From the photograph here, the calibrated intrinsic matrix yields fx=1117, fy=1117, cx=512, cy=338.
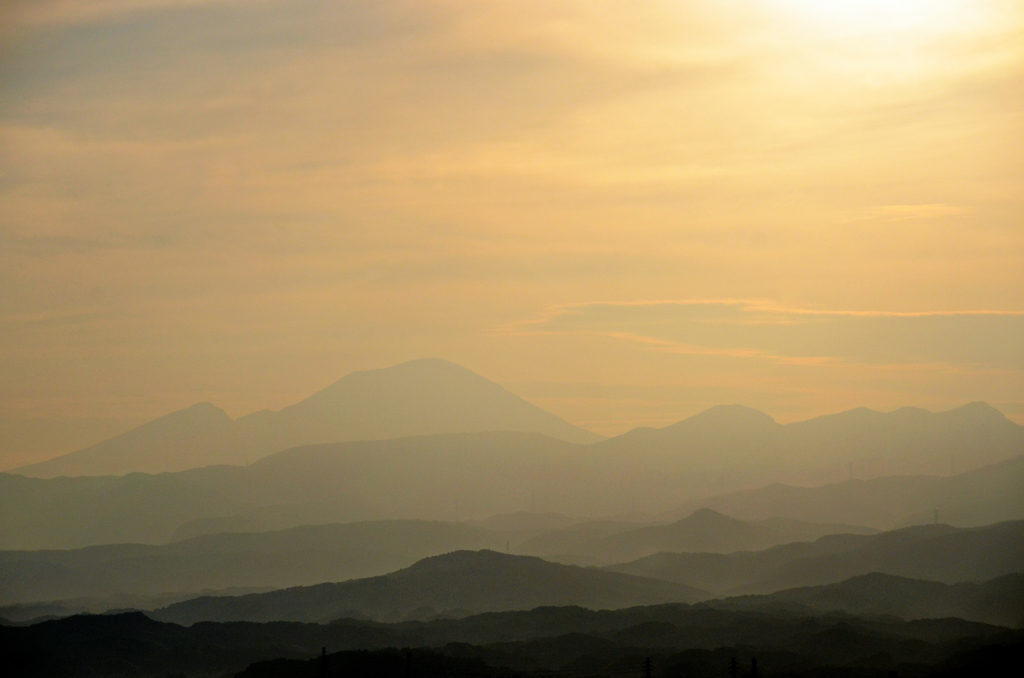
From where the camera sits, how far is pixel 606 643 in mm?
136625

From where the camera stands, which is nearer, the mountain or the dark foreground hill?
the dark foreground hill

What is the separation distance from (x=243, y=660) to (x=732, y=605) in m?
83.5

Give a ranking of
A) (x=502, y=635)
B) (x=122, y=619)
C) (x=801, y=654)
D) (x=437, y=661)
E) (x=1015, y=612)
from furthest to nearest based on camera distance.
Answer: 1. (x=1015, y=612)
2. (x=502, y=635)
3. (x=122, y=619)
4. (x=801, y=654)
5. (x=437, y=661)

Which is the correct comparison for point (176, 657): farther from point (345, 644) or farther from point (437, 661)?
point (437, 661)

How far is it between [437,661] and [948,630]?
81067mm

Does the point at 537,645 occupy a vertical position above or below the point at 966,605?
above

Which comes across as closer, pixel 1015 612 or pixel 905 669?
pixel 905 669

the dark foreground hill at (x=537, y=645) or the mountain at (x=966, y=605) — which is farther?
the mountain at (x=966, y=605)

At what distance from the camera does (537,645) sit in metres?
140

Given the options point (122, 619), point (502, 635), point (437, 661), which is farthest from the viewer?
point (502, 635)

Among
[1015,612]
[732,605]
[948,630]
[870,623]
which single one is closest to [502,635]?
[732,605]

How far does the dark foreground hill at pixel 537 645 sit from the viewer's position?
11119 centimetres

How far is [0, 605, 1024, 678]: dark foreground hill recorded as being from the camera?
4377 inches

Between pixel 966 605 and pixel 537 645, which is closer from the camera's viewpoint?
pixel 537 645
